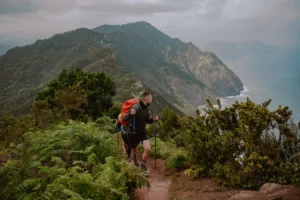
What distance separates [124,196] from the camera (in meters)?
5.57

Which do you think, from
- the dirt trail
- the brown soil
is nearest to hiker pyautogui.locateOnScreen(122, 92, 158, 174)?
the dirt trail

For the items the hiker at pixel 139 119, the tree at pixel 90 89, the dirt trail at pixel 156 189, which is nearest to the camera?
the dirt trail at pixel 156 189

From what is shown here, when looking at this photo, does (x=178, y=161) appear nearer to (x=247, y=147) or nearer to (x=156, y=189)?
(x=156, y=189)

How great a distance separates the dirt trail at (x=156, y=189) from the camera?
6.71m

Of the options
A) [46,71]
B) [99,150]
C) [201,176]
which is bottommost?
[201,176]

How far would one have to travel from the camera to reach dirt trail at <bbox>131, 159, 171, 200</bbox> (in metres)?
6.71

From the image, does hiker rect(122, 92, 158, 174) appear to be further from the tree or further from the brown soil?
the tree

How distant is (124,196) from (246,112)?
3210mm

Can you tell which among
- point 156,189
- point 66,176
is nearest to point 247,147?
point 156,189

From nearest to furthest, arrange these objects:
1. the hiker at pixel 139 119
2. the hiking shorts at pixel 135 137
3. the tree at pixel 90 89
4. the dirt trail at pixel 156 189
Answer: the dirt trail at pixel 156 189, the hiker at pixel 139 119, the hiking shorts at pixel 135 137, the tree at pixel 90 89

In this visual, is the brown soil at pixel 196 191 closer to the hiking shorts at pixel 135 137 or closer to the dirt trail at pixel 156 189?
the dirt trail at pixel 156 189

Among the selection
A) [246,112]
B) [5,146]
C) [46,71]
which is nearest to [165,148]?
[246,112]

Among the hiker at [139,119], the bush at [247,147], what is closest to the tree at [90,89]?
the hiker at [139,119]

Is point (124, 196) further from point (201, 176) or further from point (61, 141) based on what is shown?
point (61, 141)
